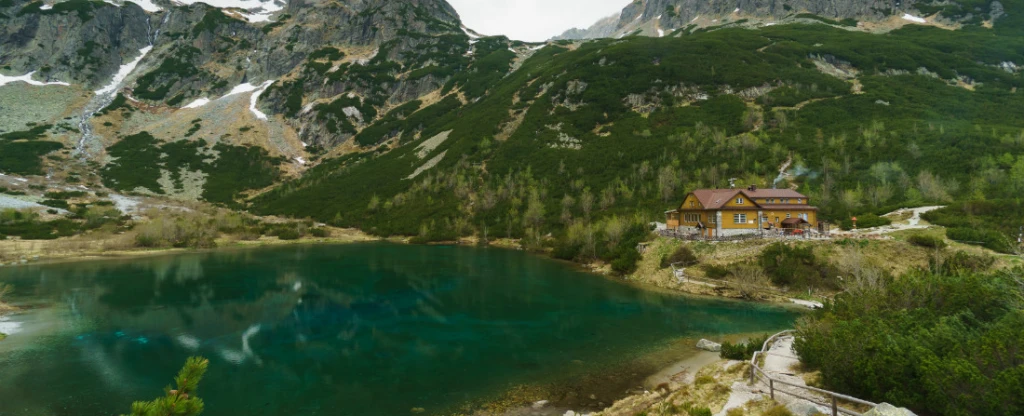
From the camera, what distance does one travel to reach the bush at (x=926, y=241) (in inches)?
1415

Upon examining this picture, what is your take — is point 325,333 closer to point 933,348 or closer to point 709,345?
point 709,345

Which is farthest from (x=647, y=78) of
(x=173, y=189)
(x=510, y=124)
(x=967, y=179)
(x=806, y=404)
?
(x=173, y=189)

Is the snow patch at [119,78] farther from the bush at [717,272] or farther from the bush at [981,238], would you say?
the bush at [981,238]

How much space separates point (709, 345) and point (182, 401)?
79.4 ft

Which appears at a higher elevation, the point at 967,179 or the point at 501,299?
the point at 967,179

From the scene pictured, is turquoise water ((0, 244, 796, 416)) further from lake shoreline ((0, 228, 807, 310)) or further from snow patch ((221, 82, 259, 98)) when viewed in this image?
snow patch ((221, 82, 259, 98))

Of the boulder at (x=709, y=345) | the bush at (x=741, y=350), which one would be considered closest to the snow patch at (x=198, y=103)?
the boulder at (x=709, y=345)

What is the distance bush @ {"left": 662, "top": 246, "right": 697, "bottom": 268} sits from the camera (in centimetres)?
4428

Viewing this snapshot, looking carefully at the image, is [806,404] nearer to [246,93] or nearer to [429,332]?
[429,332]

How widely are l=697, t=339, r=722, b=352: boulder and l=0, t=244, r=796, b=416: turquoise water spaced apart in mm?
2194

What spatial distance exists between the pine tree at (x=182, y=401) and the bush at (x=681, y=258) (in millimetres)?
44689

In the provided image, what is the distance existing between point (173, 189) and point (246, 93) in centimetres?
8394

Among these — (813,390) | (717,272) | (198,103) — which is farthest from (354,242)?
(198,103)

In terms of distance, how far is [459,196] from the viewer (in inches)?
4119
